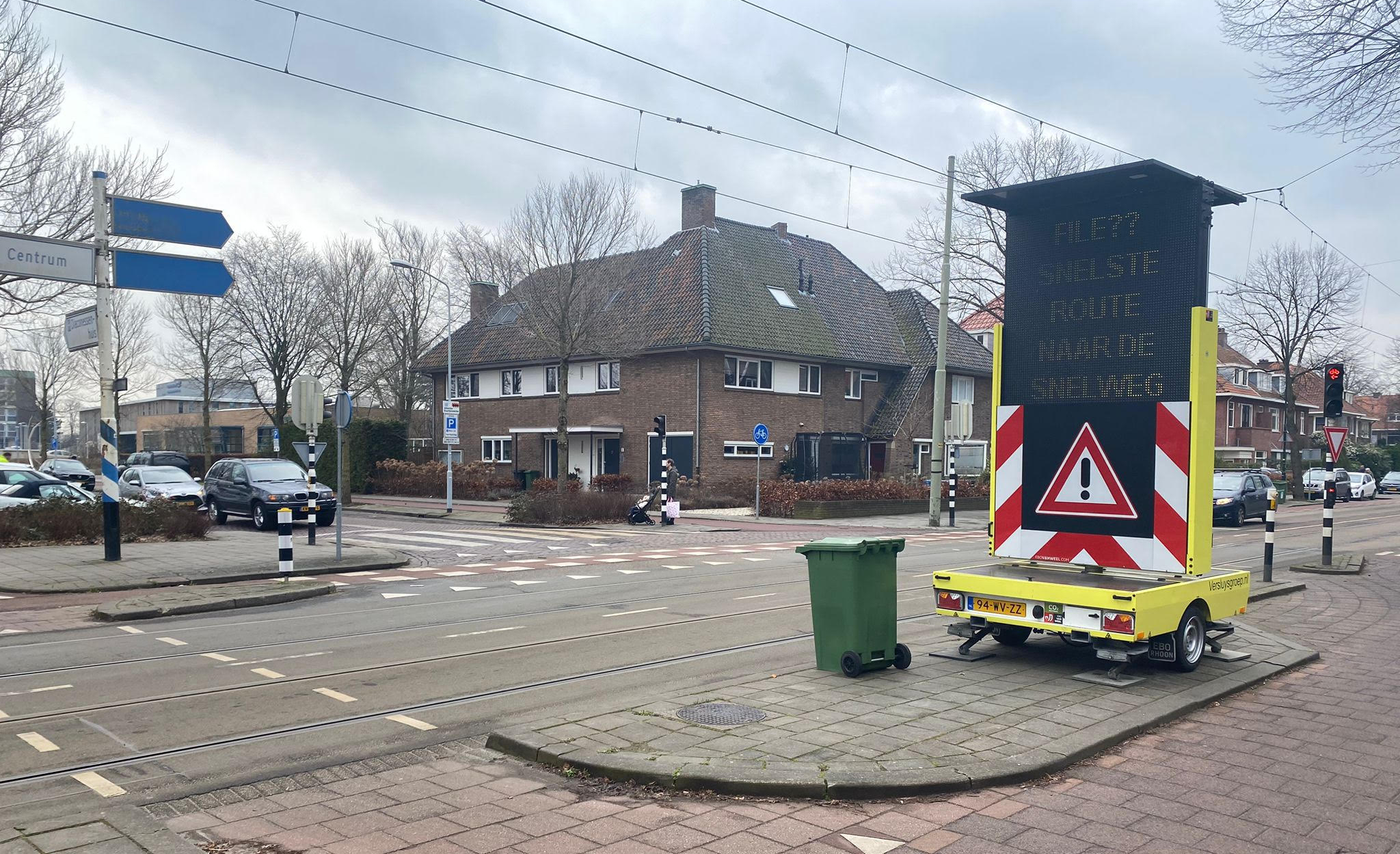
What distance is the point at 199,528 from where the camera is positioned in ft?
62.6

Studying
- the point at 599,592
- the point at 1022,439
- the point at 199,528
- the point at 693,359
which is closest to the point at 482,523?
the point at 199,528

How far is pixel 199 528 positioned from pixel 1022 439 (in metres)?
16.4

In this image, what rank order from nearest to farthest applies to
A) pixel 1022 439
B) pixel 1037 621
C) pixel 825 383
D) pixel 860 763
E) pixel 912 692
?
pixel 860 763, pixel 912 692, pixel 1037 621, pixel 1022 439, pixel 825 383

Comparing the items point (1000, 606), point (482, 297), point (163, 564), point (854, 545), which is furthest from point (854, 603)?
point (482, 297)

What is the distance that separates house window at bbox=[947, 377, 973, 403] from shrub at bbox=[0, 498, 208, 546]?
3258 cm

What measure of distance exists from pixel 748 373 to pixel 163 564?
2400 centimetres

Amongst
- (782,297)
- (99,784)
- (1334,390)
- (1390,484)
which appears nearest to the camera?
(99,784)

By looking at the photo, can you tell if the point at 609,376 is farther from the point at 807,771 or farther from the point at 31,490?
the point at 807,771

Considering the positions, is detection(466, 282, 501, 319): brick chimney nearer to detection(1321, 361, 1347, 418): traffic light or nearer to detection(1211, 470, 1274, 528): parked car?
detection(1211, 470, 1274, 528): parked car

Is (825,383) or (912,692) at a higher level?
(825,383)

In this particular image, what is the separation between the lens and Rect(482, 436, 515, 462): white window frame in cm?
4259

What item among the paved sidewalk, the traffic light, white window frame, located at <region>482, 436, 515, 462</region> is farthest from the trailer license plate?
white window frame, located at <region>482, 436, 515, 462</region>

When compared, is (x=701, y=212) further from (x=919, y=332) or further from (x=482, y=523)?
(x=482, y=523)

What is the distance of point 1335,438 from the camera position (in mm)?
14750
